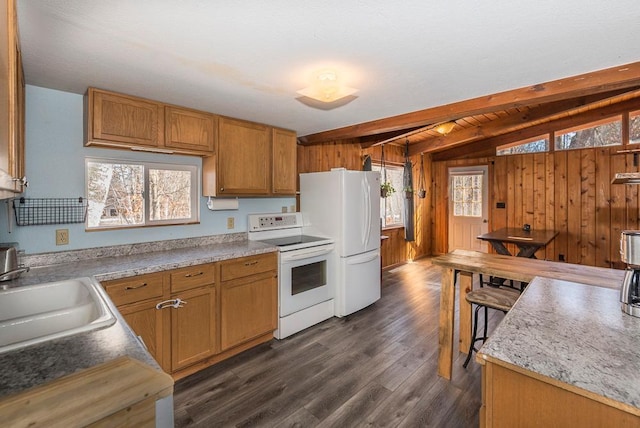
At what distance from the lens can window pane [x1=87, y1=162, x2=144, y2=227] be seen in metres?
2.31

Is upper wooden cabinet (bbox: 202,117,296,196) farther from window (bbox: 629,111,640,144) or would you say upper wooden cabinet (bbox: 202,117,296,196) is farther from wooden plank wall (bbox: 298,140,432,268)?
window (bbox: 629,111,640,144)

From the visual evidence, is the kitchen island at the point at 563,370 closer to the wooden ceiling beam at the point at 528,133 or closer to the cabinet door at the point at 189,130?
the cabinet door at the point at 189,130

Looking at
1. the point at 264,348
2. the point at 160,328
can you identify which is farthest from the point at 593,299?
the point at 160,328

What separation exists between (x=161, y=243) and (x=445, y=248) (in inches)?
231

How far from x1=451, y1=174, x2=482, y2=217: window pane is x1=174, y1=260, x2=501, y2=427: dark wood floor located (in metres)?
3.89

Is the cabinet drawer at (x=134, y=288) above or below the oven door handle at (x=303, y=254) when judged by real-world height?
below

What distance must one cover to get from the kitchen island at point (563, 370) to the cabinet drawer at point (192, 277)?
1911 millimetres

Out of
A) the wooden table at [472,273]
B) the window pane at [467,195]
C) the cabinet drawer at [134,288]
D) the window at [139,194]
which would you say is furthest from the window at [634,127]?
the cabinet drawer at [134,288]

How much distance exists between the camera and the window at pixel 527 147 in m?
5.50

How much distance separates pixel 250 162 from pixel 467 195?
5.08 metres

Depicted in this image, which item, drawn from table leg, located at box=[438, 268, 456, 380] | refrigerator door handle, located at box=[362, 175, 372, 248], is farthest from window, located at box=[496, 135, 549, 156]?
table leg, located at box=[438, 268, 456, 380]

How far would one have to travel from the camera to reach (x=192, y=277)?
2.25 metres

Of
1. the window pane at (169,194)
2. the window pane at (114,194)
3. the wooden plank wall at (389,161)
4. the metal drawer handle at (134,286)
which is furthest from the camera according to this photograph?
the wooden plank wall at (389,161)

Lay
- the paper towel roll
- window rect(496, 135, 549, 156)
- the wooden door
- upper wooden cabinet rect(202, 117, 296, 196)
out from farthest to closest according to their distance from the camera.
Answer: the wooden door < window rect(496, 135, 549, 156) < the paper towel roll < upper wooden cabinet rect(202, 117, 296, 196)
